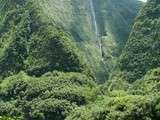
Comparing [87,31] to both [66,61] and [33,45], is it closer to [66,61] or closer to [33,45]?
[33,45]

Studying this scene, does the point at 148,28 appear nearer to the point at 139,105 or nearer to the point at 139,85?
the point at 139,85

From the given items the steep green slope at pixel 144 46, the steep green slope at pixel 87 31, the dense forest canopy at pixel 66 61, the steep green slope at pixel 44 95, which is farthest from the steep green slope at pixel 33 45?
the steep green slope at pixel 144 46

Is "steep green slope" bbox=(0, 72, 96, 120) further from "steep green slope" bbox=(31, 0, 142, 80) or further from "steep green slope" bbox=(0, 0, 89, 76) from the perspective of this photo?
"steep green slope" bbox=(31, 0, 142, 80)

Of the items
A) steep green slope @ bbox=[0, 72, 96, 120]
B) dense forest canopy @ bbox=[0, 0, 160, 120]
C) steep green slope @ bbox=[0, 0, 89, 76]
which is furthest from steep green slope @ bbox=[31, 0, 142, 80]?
steep green slope @ bbox=[0, 72, 96, 120]

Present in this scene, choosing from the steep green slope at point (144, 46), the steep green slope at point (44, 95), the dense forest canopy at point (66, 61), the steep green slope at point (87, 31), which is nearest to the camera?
the steep green slope at point (44, 95)

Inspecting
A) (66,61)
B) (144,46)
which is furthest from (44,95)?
(144,46)

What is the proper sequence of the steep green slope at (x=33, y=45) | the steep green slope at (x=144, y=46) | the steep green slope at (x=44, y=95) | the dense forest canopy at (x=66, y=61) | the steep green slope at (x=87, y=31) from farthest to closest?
the steep green slope at (x=87, y=31) < the steep green slope at (x=144, y=46) < the steep green slope at (x=33, y=45) < the dense forest canopy at (x=66, y=61) < the steep green slope at (x=44, y=95)

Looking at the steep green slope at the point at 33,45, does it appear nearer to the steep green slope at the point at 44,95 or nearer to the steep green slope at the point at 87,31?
the steep green slope at the point at 44,95
